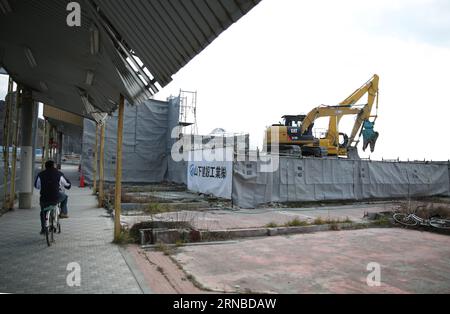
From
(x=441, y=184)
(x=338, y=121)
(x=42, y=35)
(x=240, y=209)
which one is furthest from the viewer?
(x=338, y=121)

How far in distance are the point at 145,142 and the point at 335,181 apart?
1525 cm

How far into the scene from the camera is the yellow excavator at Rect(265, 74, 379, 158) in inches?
961

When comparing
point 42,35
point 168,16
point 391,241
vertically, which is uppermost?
point 42,35

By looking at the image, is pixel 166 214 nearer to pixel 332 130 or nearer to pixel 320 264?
pixel 320 264

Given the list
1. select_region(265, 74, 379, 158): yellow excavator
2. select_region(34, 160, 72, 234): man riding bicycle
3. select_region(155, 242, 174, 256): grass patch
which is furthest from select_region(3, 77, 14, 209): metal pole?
select_region(265, 74, 379, 158): yellow excavator

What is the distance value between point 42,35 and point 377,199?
60.6ft

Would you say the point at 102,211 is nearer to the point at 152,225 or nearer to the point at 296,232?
the point at 152,225

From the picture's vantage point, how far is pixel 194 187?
20.0 metres

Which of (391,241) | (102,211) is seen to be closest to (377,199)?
(391,241)

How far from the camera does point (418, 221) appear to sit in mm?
11547

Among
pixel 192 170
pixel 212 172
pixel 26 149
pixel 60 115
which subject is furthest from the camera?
pixel 60 115

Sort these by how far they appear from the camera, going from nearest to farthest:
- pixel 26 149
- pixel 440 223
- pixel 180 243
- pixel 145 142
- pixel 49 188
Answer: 1. pixel 49 188
2. pixel 180 243
3. pixel 440 223
4. pixel 26 149
5. pixel 145 142

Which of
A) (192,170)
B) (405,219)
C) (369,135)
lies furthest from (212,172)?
(369,135)

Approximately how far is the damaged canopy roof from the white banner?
7133 mm
